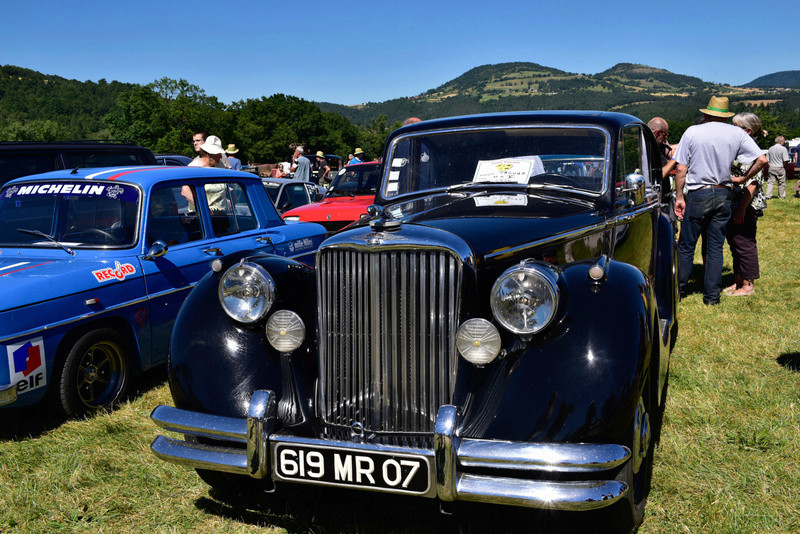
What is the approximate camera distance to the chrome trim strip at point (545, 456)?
2135 mm

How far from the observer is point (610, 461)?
2.14 meters

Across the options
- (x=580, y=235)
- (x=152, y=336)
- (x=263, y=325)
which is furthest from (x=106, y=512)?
(x=580, y=235)

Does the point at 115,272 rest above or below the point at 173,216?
below

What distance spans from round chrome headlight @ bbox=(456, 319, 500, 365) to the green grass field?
0.76 meters

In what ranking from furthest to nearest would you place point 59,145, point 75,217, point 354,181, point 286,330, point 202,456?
point 354,181
point 59,145
point 75,217
point 286,330
point 202,456

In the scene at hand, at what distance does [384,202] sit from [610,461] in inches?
95.6

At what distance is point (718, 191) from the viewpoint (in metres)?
6.50

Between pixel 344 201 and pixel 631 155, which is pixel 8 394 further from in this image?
A: pixel 344 201

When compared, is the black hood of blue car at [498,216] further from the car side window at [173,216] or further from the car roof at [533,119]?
the car side window at [173,216]

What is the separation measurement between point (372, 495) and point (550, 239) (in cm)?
155

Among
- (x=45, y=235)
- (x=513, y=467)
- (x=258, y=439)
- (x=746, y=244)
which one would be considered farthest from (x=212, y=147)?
(x=513, y=467)

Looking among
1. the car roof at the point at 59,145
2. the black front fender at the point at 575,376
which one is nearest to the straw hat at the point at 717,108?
the black front fender at the point at 575,376

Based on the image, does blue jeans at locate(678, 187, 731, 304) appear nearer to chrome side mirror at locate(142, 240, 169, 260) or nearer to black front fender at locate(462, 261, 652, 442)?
black front fender at locate(462, 261, 652, 442)

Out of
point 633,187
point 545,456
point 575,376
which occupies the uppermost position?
point 633,187
